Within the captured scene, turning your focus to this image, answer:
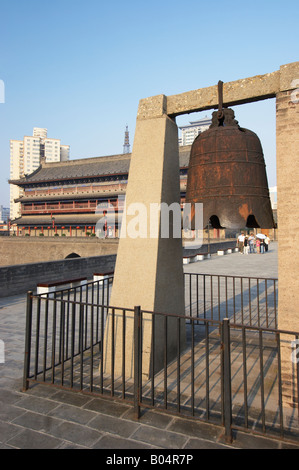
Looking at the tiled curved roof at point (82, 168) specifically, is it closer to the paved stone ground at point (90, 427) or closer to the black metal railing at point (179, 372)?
the black metal railing at point (179, 372)

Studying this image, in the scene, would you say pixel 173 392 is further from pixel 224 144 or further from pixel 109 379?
pixel 224 144

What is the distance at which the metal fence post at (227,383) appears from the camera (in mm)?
→ 2631

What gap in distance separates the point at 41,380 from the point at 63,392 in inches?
15.9

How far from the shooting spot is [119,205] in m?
38.2

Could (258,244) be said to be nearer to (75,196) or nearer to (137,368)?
(137,368)

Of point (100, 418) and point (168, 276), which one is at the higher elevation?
point (168, 276)

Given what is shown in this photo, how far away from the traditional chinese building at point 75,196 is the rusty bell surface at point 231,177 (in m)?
32.2

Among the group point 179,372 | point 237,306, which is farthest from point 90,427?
point 237,306

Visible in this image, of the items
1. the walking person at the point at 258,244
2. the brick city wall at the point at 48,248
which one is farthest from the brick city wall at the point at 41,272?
the brick city wall at the point at 48,248

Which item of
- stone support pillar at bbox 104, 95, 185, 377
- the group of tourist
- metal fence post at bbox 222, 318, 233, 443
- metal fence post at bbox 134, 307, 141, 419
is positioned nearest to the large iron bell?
stone support pillar at bbox 104, 95, 185, 377

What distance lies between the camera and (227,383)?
2.68 meters

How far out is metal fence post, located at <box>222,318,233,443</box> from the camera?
263cm

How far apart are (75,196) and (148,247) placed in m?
38.4
